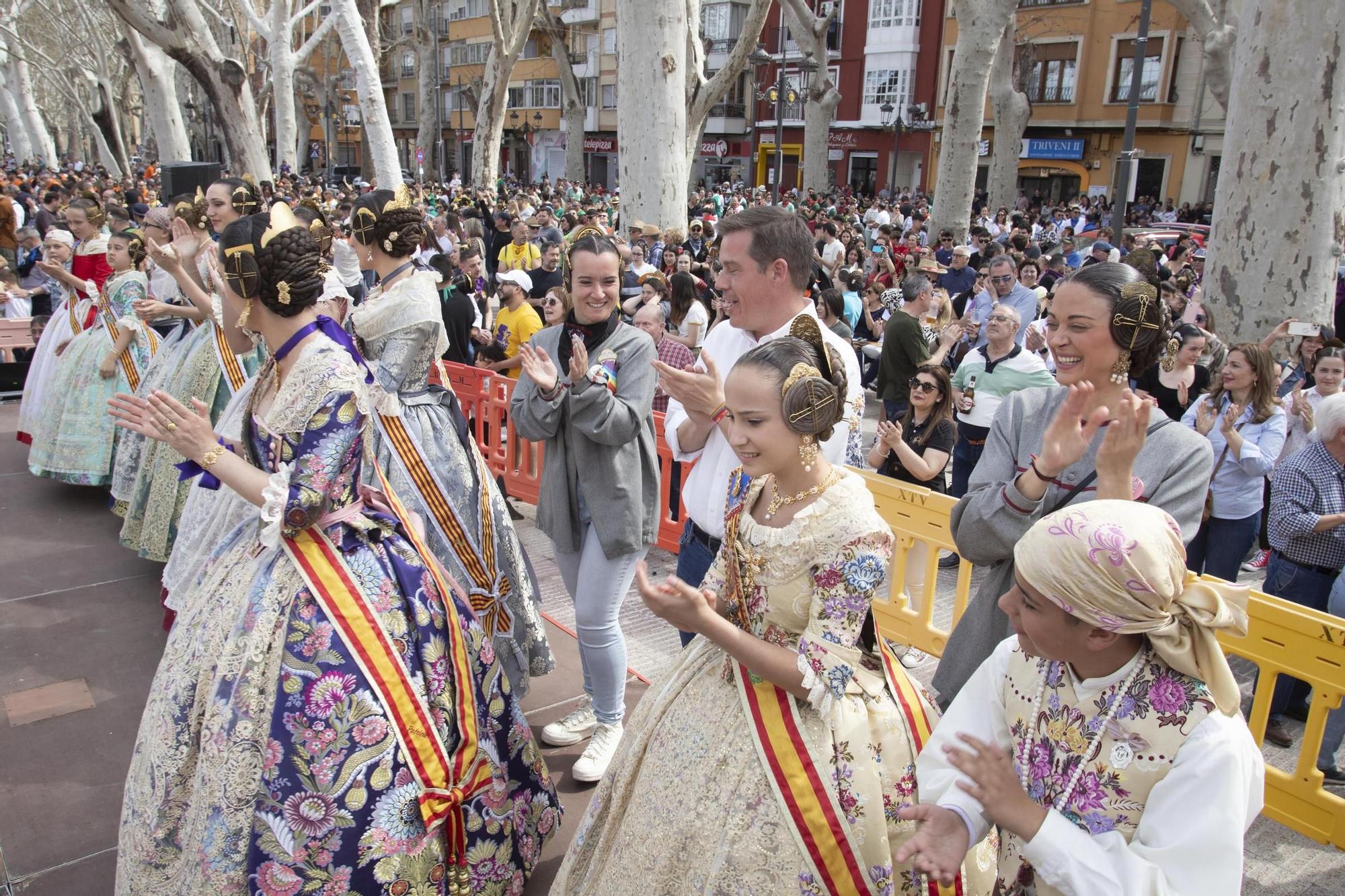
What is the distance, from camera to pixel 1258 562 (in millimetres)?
6594

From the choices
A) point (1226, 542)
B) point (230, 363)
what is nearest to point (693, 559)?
point (230, 363)

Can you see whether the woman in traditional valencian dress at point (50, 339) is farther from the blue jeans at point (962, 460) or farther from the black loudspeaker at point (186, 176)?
the black loudspeaker at point (186, 176)

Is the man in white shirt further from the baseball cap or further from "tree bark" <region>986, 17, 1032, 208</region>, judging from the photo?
"tree bark" <region>986, 17, 1032, 208</region>

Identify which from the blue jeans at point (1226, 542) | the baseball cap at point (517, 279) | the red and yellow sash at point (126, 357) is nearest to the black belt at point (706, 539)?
the blue jeans at point (1226, 542)

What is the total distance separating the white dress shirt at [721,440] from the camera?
2926mm

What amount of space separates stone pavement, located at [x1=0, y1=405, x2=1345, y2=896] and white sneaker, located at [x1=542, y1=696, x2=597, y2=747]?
0.18 feet

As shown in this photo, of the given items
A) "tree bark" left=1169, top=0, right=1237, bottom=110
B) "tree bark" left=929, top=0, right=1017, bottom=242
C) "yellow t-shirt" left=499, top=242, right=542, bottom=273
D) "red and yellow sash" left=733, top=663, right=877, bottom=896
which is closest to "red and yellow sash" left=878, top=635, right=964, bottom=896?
"red and yellow sash" left=733, top=663, right=877, bottom=896

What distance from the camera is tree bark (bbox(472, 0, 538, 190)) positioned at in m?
23.6

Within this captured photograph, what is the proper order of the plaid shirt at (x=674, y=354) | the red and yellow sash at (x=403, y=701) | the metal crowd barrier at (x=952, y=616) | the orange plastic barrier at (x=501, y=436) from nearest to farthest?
the red and yellow sash at (x=403, y=701) → the metal crowd barrier at (x=952, y=616) → the plaid shirt at (x=674, y=354) → the orange plastic barrier at (x=501, y=436)

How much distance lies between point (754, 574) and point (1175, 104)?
39.2 metres

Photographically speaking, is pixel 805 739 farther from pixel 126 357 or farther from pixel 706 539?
pixel 126 357

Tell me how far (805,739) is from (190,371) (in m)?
4.55

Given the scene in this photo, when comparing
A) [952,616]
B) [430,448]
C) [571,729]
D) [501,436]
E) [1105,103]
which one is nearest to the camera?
[571,729]

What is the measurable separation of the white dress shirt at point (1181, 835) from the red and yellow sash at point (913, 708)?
25.3 inches
